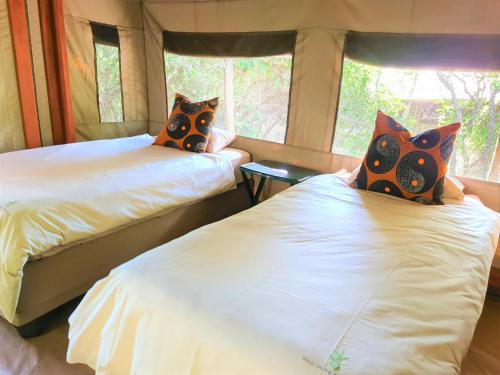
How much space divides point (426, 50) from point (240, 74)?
158 centimetres

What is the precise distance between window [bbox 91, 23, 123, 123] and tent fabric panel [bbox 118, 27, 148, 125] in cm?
6

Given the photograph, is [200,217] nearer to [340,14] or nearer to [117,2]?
[340,14]

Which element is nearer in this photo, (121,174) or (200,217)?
(121,174)

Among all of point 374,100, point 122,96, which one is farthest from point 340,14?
point 122,96

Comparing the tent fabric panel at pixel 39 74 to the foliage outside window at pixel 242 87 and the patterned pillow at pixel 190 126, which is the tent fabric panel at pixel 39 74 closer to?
the patterned pillow at pixel 190 126

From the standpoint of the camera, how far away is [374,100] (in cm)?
248

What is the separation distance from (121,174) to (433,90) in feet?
7.20

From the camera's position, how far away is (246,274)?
116 centimetres

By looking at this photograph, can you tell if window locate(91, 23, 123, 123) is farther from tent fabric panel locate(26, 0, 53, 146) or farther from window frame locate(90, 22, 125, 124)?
tent fabric panel locate(26, 0, 53, 146)

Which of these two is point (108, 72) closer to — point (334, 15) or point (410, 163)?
point (334, 15)

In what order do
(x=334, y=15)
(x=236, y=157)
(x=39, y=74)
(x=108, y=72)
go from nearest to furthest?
(x=334, y=15) → (x=39, y=74) → (x=236, y=157) → (x=108, y=72)

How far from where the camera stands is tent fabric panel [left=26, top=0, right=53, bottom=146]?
271cm

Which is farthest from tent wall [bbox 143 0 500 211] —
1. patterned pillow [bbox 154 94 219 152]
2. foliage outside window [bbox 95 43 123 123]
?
foliage outside window [bbox 95 43 123 123]

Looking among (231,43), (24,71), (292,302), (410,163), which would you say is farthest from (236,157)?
(292,302)
